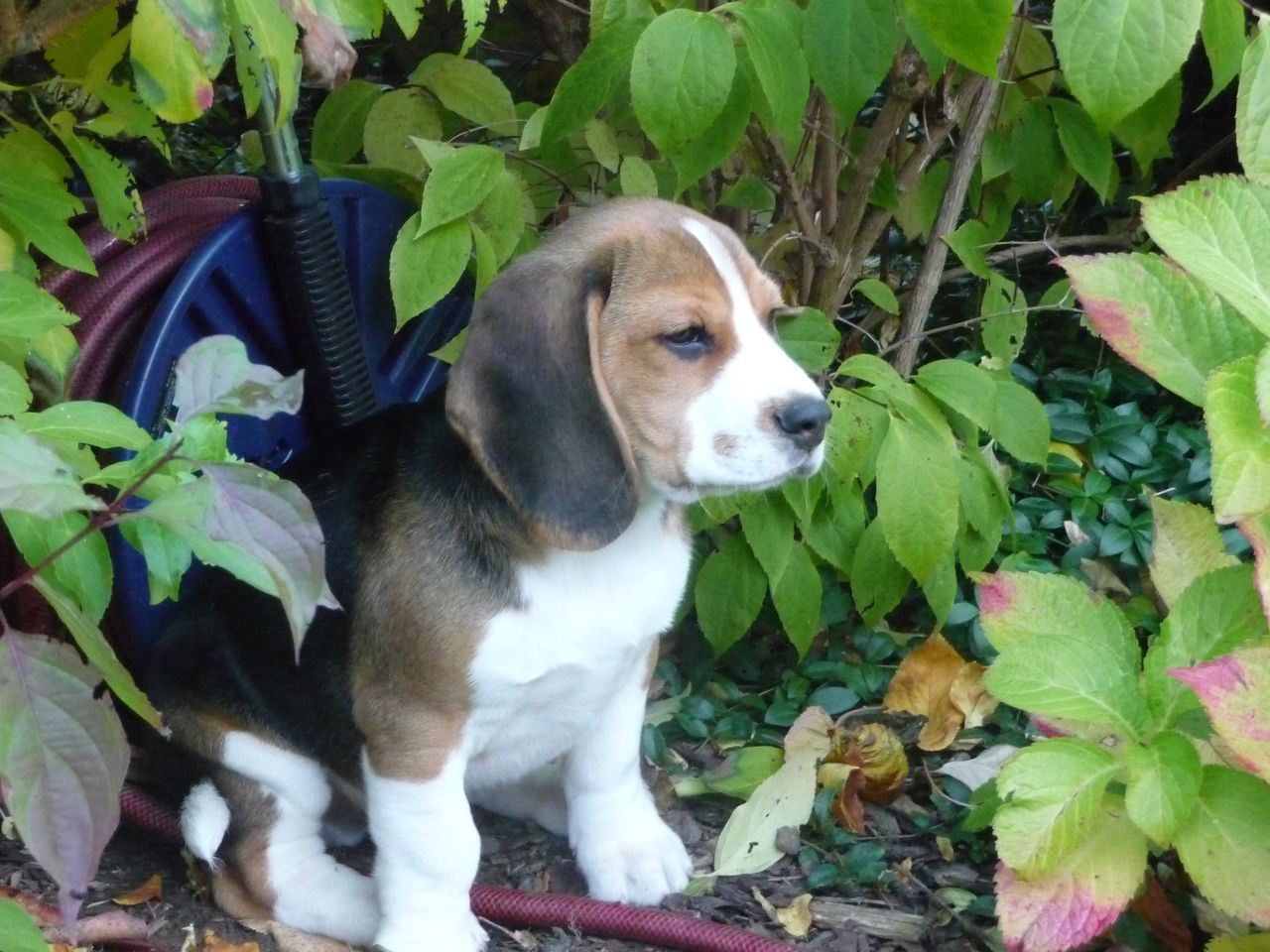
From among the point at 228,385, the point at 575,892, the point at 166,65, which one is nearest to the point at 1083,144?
the point at 575,892

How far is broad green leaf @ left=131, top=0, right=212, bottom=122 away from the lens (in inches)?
54.6

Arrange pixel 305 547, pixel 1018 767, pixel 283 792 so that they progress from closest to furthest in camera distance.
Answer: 1. pixel 305 547
2. pixel 1018 767
3. pixel 283 792

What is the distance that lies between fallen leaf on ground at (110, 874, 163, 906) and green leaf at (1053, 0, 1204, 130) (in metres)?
2.01

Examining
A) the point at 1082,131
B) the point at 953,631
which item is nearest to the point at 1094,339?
the point at 1082,131

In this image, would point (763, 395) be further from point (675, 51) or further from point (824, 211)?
point (824, 211)

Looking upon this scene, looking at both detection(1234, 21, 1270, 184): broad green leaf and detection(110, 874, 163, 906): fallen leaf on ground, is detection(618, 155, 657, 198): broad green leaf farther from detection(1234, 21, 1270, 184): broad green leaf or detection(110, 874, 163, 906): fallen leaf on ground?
detection(110, 874, 163, 906): fallen leaf on ground

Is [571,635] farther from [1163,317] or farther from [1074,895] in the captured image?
[1163,317]

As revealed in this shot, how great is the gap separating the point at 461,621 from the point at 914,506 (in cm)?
89

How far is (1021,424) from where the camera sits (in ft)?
9.22

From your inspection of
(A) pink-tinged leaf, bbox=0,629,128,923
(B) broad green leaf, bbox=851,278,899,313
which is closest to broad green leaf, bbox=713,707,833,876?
(B) broad green leaf, bbox=851,278,899,313

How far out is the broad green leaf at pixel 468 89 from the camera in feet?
9.36

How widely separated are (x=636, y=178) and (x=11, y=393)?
1442mm

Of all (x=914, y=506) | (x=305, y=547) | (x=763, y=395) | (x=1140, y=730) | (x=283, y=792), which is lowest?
(x=283, y=792)

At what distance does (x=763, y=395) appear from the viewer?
2.09m
